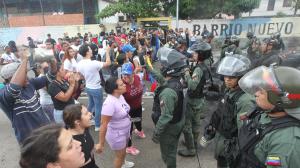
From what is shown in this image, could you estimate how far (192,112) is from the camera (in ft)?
13.9

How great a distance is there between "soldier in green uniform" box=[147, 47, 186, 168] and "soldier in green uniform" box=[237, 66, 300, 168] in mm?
1081

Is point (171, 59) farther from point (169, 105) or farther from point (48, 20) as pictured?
point (48, 20)

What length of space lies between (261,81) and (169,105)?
4.15 feet

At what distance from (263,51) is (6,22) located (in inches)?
947

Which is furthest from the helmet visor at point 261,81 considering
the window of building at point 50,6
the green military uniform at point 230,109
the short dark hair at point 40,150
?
the window of building at point 50,6

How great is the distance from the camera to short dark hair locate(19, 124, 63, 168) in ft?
4.73

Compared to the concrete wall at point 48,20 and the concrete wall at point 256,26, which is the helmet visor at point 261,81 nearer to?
the concrete wall at point 256,26

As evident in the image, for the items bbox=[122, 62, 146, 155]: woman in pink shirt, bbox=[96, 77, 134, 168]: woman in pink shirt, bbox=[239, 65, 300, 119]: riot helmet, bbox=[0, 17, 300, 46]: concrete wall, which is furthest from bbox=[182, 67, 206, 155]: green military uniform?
bbox=[0, 17, 300, 46]: concrete wall

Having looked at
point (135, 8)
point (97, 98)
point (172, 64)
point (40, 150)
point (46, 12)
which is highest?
point (135, 8)

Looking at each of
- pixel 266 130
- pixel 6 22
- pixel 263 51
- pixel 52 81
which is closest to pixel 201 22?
pixel 263 51

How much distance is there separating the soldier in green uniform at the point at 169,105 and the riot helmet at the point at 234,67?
57 centimetres

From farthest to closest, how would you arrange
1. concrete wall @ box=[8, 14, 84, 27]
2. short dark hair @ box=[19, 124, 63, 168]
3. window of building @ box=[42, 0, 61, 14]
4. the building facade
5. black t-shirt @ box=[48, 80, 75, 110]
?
1. window of building @ box=[42, 0, 61, 14]
2. the building facade
3. concrete wall @ box=[8, 14, 84, 27]
4. black t-shirt @ box=[48, 80, 75, 110]
5. short dark hair @ box=[19, 124, 63, 168]

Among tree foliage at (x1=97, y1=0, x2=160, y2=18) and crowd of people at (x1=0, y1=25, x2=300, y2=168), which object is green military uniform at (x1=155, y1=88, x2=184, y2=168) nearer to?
crowd of people at (x1=0, y1=25, x2=300, y2=168)

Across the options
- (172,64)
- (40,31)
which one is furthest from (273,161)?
(40,31)
